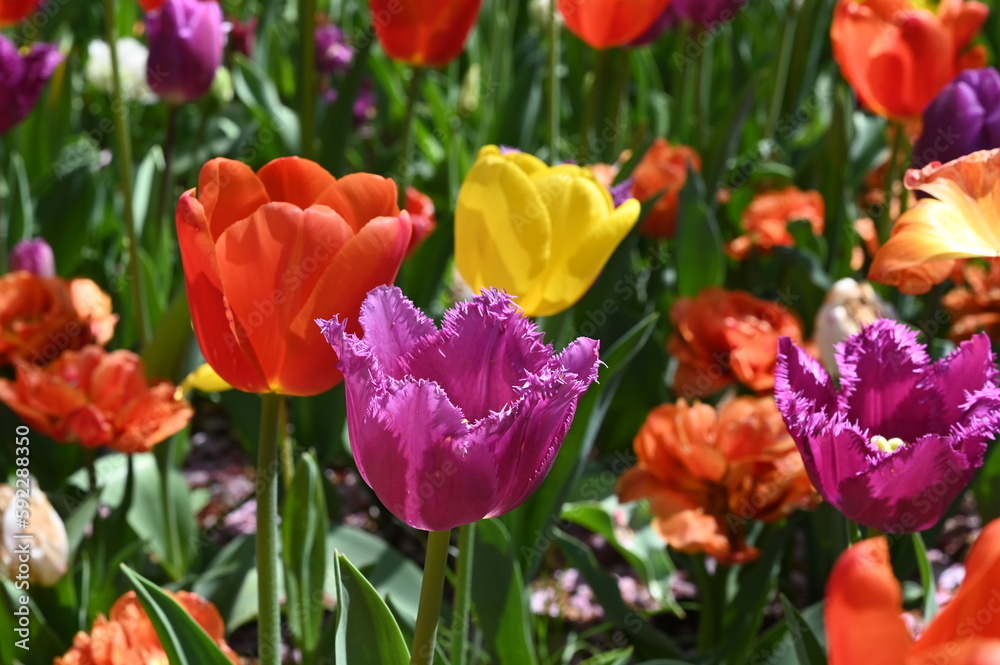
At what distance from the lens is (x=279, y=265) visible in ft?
2.33

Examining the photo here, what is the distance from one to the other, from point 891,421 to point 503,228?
37 cm

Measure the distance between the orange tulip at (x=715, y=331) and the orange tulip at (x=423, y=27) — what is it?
19.8 inches

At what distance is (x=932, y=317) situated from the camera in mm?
1459

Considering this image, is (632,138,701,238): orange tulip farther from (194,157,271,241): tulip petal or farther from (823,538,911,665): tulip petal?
(823,538,911,665): tulip petal

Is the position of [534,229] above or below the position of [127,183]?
above

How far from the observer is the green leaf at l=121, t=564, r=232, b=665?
2.67 feet

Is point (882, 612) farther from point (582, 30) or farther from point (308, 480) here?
point (582, 30)

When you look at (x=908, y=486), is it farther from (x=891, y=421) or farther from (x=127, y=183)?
(x=127, y=183)

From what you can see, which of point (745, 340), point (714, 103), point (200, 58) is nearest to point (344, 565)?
point (745, 340)

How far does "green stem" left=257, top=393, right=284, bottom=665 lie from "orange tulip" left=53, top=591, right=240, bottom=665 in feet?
0.35

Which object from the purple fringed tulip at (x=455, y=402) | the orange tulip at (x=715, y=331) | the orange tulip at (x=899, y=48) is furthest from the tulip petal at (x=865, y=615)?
the orange tulip at (x=899, y=48)

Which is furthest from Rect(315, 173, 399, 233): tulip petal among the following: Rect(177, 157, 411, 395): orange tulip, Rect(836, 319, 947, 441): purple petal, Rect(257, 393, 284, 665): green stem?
Rect(836, 319, 947, 441): purple petal

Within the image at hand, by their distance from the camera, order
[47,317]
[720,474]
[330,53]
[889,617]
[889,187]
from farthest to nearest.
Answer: [330,53] < [889,187] < [47,317] < [720,474] < [889,617]

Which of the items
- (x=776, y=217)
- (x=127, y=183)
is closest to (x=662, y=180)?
(x=776, y=217)
